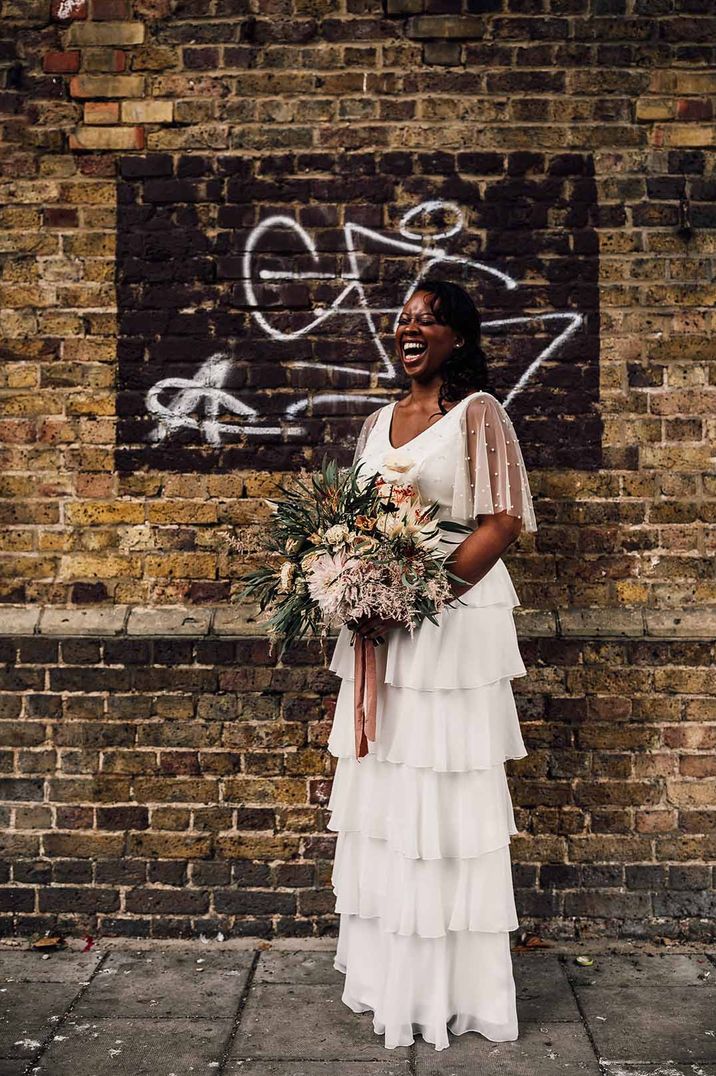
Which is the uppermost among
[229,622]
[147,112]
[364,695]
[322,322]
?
[147,112]

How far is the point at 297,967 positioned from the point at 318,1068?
0.74 meters

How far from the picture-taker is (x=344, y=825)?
3.44 meters

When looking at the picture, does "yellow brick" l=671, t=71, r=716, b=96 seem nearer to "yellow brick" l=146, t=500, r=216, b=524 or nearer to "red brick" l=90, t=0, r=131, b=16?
"red brick" l=90, t=0, r=131, b=16

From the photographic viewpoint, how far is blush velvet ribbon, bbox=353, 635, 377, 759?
330 cm

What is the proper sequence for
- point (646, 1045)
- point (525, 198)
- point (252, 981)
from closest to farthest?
point (646, 1045) → point (252, 981) → point (525, 198)

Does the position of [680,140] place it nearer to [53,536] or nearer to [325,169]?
[325,169]

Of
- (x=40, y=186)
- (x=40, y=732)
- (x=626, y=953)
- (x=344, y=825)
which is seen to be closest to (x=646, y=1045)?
(x=626, y=953)

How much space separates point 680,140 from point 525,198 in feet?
2.26

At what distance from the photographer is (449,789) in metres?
3.31

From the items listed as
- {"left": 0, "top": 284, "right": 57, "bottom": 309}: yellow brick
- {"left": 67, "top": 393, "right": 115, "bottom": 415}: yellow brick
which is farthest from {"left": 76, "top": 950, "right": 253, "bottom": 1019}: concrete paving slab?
{"left": 0, "top": 284, "right": 57, "bottom": 309}: yellow brick

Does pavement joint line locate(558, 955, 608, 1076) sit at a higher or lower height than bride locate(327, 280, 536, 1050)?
lower

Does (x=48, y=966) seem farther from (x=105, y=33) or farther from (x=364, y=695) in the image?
(x=105, y=33)

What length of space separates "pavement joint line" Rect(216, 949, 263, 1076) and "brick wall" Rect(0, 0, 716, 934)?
0.22 meters

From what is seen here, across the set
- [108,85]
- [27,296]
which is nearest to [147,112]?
[108,85]
